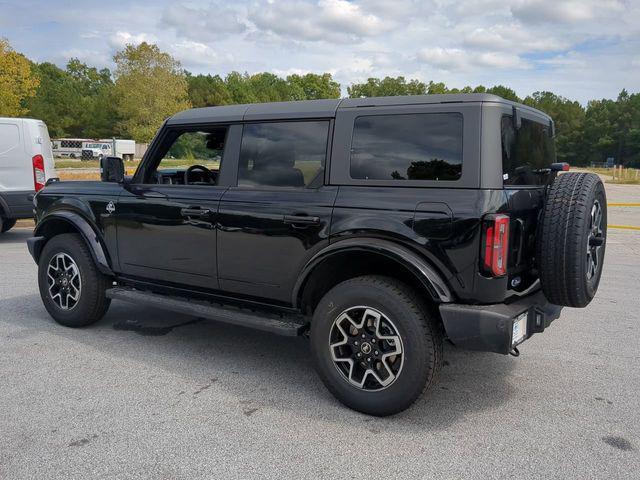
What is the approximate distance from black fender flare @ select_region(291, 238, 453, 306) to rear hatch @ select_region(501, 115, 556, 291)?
0.41m

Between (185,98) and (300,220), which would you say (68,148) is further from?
(300,220)

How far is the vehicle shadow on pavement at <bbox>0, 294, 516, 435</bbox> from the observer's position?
11.2 ft

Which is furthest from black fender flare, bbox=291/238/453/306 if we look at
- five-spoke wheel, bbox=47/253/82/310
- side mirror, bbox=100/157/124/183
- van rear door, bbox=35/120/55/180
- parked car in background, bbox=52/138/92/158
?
parked car in background, bbox=52/138/92/158

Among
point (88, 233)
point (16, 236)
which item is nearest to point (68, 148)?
point (16, 236)

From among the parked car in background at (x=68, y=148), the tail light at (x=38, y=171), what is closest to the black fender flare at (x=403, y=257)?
A: the tail light at (x=38, y=171)

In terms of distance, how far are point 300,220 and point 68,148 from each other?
65.0 meters

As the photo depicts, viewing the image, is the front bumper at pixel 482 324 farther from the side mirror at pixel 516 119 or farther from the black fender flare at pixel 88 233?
the black fender flare at pixel 88 233

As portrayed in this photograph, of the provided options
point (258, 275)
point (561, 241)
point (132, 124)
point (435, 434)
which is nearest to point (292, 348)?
point (258, 275)

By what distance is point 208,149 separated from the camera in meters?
4.32

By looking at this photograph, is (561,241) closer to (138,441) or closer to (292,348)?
(292,348)

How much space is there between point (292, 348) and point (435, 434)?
170 cm

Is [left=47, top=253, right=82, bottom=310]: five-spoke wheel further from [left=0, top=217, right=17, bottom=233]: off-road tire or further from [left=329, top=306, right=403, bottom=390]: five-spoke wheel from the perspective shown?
[left=0, top=217, right=17, bottom=233]: off-road tire

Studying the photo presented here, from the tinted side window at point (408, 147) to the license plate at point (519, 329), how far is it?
34.2 inches

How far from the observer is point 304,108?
3.75 metres
